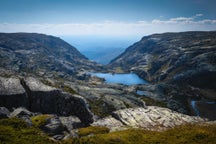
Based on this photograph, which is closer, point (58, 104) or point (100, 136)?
point (100, 136)

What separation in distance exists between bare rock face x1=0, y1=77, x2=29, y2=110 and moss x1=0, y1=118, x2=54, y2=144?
20.1 metres

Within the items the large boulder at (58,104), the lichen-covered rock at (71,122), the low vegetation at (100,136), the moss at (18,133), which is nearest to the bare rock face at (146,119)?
the lichen-covered rock at (71,122)

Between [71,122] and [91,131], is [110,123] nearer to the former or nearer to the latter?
[71,122]

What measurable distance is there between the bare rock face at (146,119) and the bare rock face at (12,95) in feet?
91.2

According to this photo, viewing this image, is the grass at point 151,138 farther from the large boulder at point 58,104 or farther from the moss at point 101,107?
the moss at point 101,107

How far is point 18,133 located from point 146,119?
47.7 metres

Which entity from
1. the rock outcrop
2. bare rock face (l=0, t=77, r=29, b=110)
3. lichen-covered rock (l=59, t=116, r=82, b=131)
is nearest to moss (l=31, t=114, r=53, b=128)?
lichen-covered rock (l=59, t=116, r=82, b=131)

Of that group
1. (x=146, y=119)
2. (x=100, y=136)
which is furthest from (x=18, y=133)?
(x=146, y=119)

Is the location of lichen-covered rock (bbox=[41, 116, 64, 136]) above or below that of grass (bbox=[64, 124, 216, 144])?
above

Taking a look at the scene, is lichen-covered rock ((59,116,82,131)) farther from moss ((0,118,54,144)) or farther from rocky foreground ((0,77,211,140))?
moss ((0,118,54,144))

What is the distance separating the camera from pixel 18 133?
44.5m

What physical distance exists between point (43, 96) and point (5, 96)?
12967mm

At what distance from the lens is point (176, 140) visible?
51.8 metres

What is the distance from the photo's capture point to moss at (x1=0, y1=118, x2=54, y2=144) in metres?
41.2
